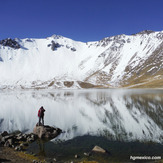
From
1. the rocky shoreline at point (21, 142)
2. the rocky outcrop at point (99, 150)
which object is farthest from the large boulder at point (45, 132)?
the rocky outcrop at point (99, 150)

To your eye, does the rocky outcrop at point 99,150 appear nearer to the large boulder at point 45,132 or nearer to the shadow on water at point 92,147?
the shadow on water at point 92,147

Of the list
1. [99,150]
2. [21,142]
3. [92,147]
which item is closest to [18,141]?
[21,142]

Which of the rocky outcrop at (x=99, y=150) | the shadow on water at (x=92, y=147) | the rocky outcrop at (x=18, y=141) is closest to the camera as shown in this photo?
the shadow on water at (x=92, y=147)

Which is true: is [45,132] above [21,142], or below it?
above

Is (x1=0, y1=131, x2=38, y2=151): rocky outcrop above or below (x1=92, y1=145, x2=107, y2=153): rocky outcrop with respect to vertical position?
below

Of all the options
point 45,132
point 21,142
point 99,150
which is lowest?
point 21,142

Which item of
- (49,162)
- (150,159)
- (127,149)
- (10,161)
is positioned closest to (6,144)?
(10,161)

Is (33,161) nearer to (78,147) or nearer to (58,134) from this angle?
(78,147)

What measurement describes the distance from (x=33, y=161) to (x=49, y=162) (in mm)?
1731

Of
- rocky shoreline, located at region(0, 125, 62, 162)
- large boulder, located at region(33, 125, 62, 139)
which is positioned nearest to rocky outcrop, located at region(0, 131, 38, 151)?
rocky shoreline, located at region(0, 125, 62, 162)

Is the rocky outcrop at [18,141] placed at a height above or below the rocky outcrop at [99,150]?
below

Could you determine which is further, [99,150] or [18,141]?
[18,141]

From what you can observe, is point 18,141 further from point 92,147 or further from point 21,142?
point 92,147

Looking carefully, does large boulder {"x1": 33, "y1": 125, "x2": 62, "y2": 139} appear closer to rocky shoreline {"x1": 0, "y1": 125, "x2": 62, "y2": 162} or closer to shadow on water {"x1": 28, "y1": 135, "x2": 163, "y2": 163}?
rocky shoreline {"x1": 0, "y1": 125, "x2": 62, "y2": 162}
